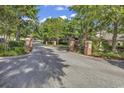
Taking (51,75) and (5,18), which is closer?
(51,75)

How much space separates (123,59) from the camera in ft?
59.4

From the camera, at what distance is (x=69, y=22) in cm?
2941
